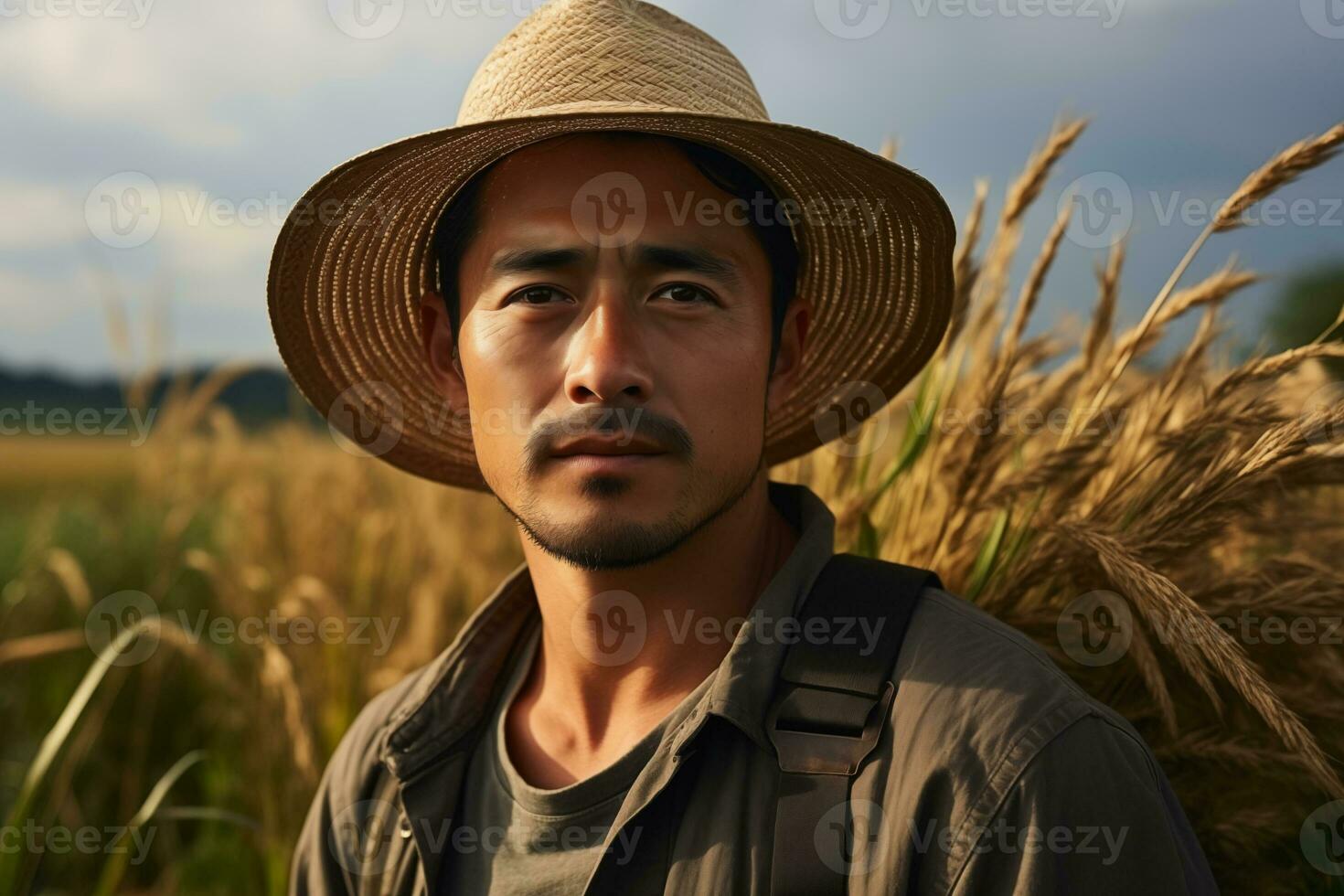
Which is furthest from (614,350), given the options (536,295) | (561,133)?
(561,133)

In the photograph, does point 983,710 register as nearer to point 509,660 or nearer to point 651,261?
point 651,261

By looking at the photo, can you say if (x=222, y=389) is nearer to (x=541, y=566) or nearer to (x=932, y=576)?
(x=541, y=566)

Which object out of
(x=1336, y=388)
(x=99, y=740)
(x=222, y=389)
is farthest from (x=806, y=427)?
(x=99, y=740)

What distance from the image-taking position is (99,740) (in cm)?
512

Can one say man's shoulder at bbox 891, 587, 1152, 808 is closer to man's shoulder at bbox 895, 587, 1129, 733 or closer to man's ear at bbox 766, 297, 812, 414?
man's shoulder at bbox 895, 587, 1129, 733

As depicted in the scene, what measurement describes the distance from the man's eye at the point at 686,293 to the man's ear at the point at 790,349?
12.7 inches

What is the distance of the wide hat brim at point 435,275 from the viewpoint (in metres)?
2.31

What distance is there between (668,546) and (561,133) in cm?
84

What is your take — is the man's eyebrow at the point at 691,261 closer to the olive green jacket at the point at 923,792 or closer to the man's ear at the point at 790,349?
the man's ear at the point at 790,349

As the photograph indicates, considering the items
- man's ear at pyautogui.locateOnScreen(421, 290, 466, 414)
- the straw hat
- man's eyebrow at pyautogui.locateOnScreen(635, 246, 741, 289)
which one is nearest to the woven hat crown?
the straw hat

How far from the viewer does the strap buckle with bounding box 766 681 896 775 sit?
1.84m

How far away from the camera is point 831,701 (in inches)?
75.9

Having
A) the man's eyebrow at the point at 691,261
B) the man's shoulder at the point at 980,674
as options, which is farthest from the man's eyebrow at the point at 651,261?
the man's shoulder at the point at 980,674

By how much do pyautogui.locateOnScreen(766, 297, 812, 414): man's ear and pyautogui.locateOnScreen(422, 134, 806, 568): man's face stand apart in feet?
0.56
